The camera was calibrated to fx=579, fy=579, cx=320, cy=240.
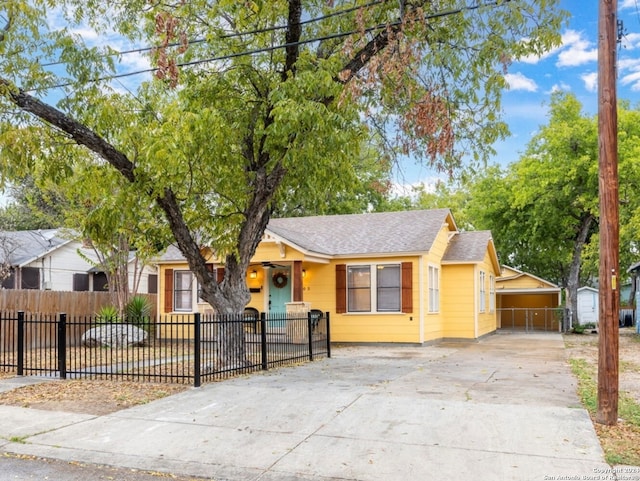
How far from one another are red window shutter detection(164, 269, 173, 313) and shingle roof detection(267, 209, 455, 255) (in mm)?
3879

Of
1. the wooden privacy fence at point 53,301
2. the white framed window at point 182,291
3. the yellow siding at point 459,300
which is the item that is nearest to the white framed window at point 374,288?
the yellow siding at point 459,300

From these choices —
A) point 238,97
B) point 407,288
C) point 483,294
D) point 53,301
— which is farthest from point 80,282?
point 238,97

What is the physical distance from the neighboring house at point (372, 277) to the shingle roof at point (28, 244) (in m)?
6.45

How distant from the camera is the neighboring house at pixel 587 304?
102 ft

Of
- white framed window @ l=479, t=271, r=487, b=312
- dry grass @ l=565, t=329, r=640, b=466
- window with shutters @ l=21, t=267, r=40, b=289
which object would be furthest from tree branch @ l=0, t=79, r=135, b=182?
window with shutters @ l=21, t=267, r=40, b=289

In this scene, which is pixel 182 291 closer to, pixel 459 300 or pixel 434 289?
pixel 434 289

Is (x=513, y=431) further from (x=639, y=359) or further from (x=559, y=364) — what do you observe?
(x=639, y=359)

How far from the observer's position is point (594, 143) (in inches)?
934

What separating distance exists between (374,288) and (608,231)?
10.8 metres

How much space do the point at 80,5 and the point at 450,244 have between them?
13448 mm

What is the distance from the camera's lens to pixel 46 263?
23.4 meters

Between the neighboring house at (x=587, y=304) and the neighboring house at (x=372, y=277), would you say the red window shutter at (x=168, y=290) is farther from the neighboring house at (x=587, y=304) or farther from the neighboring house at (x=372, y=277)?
the neighboring house at (x=587, y=304)

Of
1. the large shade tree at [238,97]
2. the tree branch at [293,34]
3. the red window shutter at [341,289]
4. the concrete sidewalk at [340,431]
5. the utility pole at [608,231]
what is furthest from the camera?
the red window shutter at [341,289]

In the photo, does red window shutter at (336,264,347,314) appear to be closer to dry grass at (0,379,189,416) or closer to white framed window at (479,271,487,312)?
white framed window at (479,271,487,312)
